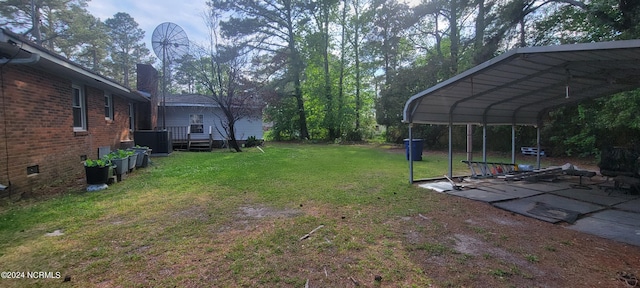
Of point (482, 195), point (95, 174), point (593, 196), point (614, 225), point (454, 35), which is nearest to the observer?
point (614, 225)

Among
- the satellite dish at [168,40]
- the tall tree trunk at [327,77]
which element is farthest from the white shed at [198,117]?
the tall tree trunk at [327,77]

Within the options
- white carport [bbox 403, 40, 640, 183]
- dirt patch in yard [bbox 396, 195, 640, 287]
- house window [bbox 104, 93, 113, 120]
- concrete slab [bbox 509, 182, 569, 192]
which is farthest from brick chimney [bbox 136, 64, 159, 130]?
concrete slab [bbox 509, 182, 569, 192]

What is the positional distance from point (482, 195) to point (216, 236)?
508cm

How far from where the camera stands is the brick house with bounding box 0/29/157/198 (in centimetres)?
513

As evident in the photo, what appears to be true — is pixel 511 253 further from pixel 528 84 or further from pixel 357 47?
pixel 357 47

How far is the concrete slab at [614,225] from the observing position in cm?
352

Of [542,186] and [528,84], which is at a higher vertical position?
[528,84]

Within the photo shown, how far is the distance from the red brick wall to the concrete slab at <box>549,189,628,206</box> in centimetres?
1066

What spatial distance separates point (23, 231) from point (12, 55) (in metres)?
3.55

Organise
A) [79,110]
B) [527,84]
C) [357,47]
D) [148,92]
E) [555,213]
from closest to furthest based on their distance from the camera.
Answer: [555,213] → [527,84] → [79,110] → [148,92] → [357,47]

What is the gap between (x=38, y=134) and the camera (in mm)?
6074

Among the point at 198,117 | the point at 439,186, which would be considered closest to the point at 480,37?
the point at 439,186

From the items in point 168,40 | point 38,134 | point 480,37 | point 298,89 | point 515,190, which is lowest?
point 515,190

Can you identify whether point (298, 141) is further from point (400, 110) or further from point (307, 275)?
point (307, 275)
